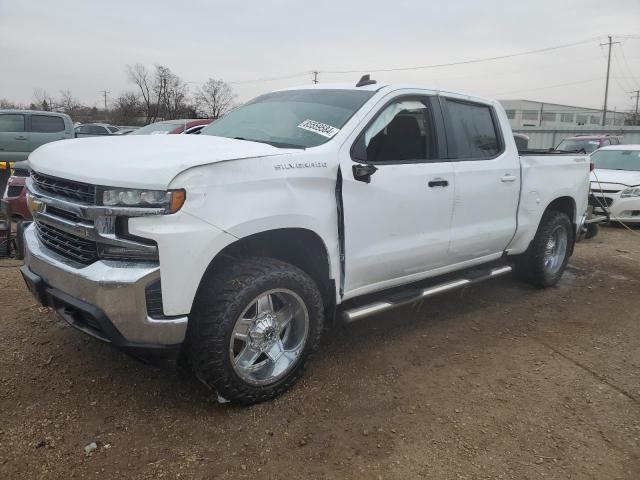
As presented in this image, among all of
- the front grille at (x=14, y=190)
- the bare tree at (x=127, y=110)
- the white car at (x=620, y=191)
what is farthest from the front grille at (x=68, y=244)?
the bare tree at (x=127, y=110)

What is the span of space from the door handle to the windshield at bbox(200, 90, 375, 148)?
0.77m

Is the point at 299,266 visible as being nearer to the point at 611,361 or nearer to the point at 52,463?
the point at 52,463

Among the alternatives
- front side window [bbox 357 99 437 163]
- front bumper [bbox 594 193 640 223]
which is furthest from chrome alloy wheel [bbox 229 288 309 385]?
front bumper [bbox 594 193 640 223]

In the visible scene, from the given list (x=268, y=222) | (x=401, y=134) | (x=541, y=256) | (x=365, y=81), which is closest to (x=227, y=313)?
(x=268, y=222)

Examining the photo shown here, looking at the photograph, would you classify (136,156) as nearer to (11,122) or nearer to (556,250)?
(556,250)

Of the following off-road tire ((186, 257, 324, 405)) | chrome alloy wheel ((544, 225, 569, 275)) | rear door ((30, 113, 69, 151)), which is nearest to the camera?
off-road tire ((186, 257, 324, 405))

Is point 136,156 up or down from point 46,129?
down

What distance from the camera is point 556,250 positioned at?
585 centimetres

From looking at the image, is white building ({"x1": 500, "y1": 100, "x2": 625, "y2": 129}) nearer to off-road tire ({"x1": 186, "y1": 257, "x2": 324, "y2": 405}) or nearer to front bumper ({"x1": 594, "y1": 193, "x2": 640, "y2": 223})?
front bumper ({"x1": 594, "y1": 193, "x2": 640, "y2": 223})

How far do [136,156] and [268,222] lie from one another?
0.77 meters

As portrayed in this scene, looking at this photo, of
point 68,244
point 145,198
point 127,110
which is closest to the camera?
point 145,198

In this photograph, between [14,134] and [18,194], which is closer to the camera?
[18,194]

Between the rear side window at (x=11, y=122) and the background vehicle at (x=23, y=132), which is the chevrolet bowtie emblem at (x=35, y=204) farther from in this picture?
the rear side window at (x=11, y=122)

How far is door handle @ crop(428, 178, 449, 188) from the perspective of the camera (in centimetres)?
385
